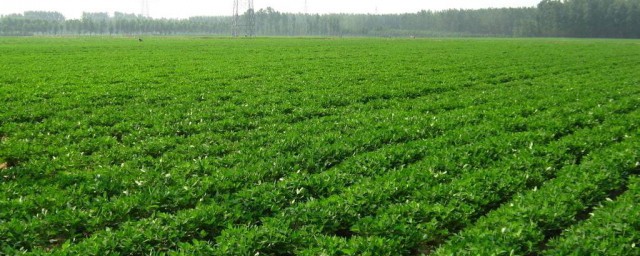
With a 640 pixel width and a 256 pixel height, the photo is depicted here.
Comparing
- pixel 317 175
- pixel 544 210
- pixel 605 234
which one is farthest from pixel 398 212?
pixel 605 234

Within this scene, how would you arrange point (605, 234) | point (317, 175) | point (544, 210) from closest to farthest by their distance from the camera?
point (605, 234) < point (544, 210) < point (317, 175)

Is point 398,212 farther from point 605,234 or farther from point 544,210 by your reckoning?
point 605,234

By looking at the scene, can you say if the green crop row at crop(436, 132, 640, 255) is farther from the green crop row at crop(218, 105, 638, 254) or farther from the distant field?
the green crop row at crop(218, 105, 638, 254)

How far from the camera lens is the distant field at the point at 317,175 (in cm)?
702

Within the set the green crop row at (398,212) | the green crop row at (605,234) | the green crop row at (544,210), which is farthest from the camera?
the green crop row at (398,212)

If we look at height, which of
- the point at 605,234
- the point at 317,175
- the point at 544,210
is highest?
the point at 317,175

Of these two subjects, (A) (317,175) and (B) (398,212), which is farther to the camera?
(A) (317,175)

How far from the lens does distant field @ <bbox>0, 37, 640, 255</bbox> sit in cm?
702

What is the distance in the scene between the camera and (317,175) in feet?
31.5

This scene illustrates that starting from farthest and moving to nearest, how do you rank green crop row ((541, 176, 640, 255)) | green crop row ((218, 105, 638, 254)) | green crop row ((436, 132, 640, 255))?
green crop row ((218, 105, 638, 254))
green crop row ((436, 132, 640, 255))
green crop row ((541, 176, 640, 255))

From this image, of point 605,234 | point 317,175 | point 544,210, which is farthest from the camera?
point 317,175

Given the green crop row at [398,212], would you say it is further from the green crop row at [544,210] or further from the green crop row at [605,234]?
the green crop row at [605,234]

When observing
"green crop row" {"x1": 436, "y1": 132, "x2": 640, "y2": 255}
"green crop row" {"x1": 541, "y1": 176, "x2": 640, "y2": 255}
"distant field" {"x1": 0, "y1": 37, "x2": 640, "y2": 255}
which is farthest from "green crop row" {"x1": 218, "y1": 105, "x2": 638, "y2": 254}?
"green crop row" {"x1": 541, "y1": 176, "x2": 640, "y2": 255}

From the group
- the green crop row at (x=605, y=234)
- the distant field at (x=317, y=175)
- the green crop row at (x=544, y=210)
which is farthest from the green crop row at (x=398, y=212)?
the green crop row at (x=605, y=234)
